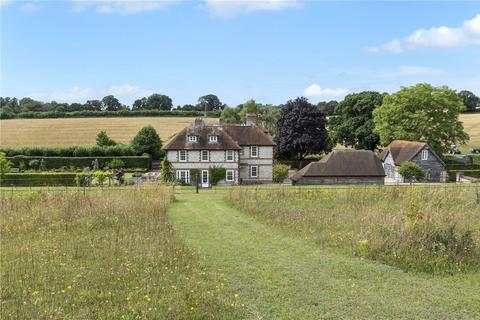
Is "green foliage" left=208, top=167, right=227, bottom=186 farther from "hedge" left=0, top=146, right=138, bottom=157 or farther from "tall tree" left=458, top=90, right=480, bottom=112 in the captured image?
"tall tree" left=458, top=90, right=480, bottom=112

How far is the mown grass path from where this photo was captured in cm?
803

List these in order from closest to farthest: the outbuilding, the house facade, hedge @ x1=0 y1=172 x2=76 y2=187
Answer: hedge @ x1=0 y1=172 x2=76 y2=187 → the outbuilding → the house facade

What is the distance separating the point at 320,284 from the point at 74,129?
300ft

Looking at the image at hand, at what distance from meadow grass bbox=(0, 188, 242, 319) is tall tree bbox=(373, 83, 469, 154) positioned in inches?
1773

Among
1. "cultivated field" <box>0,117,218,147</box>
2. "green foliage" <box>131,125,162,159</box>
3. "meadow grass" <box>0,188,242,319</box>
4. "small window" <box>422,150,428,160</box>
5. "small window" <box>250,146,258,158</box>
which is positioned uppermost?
"cultivated field" <box>0,117,218,147</box>

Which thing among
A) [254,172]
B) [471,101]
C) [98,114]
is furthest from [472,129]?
[98,114]

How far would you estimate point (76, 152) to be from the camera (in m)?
61.0

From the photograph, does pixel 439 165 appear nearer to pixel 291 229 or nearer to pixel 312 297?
pixel 291 229

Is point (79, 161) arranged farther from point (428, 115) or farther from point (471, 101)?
point (471, 101)

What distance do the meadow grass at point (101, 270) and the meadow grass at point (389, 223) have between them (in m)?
4.52

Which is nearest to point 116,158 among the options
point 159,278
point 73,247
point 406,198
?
point 406,198

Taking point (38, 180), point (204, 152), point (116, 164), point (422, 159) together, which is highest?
point (204, 152)

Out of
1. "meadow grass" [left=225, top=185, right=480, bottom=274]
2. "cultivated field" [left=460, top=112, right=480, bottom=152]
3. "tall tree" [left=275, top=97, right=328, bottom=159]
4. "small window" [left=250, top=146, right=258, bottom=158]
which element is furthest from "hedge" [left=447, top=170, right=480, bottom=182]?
"meadow grass" [left=225, top=185, right=480, bottom=274]

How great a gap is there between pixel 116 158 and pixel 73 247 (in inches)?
1883
